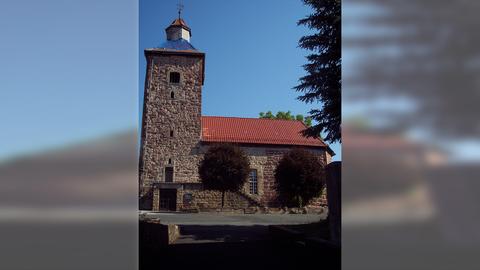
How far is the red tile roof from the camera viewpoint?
2181 centimetres

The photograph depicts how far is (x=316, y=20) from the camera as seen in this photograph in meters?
7.30

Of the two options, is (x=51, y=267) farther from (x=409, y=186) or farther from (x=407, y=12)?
(x=407, y=12)

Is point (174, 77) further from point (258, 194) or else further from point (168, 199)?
point (258, 194)

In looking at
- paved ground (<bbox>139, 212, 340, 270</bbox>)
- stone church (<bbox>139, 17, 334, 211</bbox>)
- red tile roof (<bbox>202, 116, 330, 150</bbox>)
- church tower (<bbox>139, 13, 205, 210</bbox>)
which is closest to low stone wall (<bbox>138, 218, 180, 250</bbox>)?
paved ground (<bbox>139, 212, 340, 270</bbox>)

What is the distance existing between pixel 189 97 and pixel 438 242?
17.9 m

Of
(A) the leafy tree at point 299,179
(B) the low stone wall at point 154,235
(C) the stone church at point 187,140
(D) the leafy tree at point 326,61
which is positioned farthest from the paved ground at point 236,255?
(C) the stone church at point 187,140

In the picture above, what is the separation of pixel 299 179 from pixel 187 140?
23.3 ft

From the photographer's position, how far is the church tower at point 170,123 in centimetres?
1844

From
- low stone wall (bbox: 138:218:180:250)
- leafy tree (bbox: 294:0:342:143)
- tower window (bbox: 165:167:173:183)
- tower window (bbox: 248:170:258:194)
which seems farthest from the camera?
tower window (bbox: 248:170:258:194)

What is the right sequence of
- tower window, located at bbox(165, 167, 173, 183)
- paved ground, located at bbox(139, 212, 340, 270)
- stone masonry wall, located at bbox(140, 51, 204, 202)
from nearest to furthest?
paved ground, located at bbox(139, 212, 340, 270) → stone masonry wall, located at bbox(140, 51, 204, 202) → tower window, located at bbox(165, 167, 173, 183)

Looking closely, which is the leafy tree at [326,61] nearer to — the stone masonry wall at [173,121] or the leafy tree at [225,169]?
the leafy tree at [225,169]

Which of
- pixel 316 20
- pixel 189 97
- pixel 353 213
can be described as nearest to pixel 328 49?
pixel 316 20

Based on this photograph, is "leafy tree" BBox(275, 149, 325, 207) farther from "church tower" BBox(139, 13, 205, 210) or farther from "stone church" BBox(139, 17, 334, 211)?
A: "church tower" BBox(139, 13, 205, 210)

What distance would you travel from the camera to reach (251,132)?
74.9 ft
